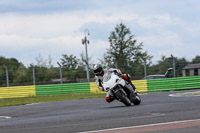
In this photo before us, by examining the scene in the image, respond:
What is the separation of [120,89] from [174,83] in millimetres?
13831

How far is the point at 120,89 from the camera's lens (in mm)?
11875

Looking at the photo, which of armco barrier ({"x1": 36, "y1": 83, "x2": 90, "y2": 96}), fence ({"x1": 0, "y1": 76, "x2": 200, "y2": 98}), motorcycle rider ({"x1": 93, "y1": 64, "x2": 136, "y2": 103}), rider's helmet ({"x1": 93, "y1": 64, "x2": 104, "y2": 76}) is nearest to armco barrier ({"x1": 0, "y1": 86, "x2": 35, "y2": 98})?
fence ({"x1": 0, "y1": 76, "x2": 200, "y2": 98})

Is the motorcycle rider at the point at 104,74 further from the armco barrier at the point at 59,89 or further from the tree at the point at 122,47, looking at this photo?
Result: the tree at the point at 122,47

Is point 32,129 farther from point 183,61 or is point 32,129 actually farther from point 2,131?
point 183,61

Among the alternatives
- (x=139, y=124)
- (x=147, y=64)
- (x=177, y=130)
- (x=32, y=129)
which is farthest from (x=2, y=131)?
(x=147, y=64)

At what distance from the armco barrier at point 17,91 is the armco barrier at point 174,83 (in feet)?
26.5

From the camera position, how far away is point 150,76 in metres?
27.2

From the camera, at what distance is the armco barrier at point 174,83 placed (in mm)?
24984

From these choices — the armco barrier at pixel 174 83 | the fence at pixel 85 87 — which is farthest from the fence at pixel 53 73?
the armco barrier at pixel 174 83

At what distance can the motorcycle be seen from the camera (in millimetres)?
11867

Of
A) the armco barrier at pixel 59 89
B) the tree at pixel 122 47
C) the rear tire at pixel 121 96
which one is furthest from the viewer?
the tree at pixel 122 47

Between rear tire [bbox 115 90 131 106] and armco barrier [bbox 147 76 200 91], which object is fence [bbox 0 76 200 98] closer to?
armco barrier [bbox 147 76 200 91]

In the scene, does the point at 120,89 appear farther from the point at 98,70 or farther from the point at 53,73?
the point at 53,73

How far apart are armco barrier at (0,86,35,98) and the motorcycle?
15.1 m
